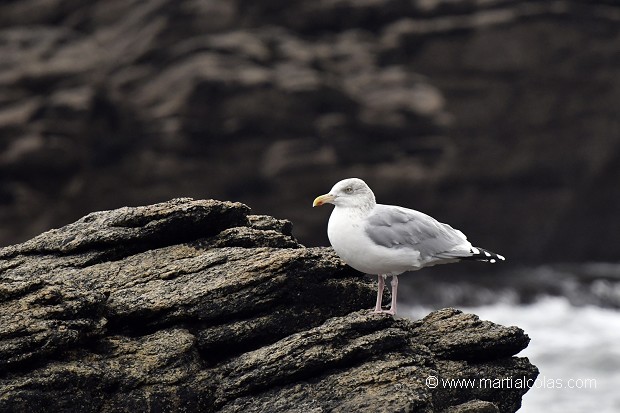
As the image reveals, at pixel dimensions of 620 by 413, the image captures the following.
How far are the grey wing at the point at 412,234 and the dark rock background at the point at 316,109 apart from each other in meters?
16.8

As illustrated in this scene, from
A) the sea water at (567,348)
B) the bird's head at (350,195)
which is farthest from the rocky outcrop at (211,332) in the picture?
the sea water at (567,348)

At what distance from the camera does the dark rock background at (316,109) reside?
25.9m

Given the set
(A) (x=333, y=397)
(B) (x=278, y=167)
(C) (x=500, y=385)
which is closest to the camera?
(A) (x=333, y=397)

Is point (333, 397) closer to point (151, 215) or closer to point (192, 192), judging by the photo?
point (151, 215)

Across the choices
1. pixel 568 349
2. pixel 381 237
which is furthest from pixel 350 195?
pixel 568 349

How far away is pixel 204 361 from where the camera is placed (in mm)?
8398

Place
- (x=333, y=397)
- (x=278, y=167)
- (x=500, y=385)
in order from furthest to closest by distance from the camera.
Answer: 1. (x=278, y=167)
2. (x=500, y=385)
3. (x=333, y=397)

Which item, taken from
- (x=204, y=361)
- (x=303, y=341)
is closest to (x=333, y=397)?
(x=303, y=341)

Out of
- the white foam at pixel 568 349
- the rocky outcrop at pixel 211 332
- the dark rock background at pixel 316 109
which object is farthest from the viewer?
the dark rock background at pixel 316 109

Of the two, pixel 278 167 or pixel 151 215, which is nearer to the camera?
pixel 151 215

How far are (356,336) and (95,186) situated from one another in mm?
18956

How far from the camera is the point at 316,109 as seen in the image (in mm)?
26500

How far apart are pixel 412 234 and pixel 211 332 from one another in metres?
2.16

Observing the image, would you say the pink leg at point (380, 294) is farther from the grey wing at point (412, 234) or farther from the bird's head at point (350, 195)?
the bird's head at point (350, 195)
